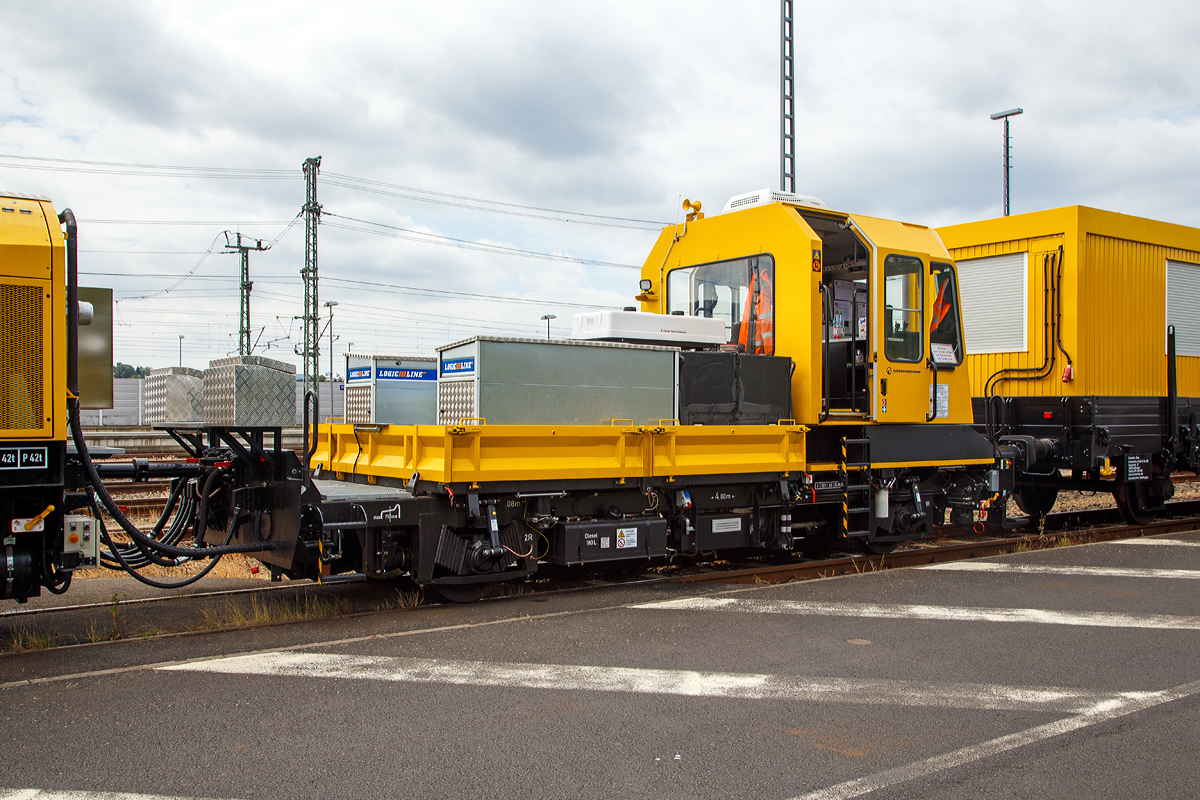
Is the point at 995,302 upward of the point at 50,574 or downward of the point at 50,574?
upward

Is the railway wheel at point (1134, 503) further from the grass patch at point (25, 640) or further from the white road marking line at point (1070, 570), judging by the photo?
the grass patch at point (25, 640)

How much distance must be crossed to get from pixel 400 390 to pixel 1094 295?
9.03 meters

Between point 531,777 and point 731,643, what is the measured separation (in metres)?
2.40

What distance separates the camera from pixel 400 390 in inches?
292

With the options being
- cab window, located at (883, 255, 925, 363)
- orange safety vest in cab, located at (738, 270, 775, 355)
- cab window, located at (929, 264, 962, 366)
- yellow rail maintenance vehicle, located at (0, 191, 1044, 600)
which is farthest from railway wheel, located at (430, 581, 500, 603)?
cab window, located at (929, 264, 962, 366)

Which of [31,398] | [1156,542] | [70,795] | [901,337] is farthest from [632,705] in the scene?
[1156,542]

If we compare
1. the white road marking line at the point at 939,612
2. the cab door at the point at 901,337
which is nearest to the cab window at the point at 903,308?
the cab door at the point at 901,337

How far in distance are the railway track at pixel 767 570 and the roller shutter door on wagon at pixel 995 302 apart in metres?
2.58

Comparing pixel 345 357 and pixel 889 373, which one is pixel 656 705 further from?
pixel 889 373

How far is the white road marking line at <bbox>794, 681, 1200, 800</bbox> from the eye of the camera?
3709 millimetres

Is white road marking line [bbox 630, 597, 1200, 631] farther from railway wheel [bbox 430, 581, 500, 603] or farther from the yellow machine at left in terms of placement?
the yellow machine at left

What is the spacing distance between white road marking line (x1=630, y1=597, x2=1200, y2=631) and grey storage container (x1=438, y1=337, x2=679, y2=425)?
164cm

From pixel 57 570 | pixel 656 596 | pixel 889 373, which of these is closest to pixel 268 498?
pixel 57 570

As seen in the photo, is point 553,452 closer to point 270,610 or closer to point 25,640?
point 270,610
